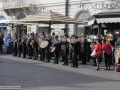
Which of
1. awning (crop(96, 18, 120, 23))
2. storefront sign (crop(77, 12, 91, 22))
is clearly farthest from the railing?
awning (crop(96, 18, 120, 23))

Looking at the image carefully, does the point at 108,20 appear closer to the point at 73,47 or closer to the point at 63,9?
the point at 73,47

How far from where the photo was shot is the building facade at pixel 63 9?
84.5 ft

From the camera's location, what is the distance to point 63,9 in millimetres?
28969

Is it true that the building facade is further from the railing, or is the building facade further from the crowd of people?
A: the crowd of people

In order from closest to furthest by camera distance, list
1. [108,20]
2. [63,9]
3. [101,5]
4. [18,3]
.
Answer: [108,20]
[101,5]
[63,9]
[18,3]

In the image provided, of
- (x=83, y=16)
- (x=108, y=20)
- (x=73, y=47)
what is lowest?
(x=73, y=47)

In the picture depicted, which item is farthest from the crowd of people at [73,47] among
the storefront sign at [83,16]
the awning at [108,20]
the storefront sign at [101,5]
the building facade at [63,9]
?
the storefront sign at [83,16]

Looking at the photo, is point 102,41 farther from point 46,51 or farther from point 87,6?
point 87,6

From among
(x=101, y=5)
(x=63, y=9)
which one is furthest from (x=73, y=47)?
(x=63, y=9)

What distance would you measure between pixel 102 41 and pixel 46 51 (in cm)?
444

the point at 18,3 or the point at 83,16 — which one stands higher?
the point at 18,3

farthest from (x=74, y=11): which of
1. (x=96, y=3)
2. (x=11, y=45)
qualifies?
(x=11, y=45)

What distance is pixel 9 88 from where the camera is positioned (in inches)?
323

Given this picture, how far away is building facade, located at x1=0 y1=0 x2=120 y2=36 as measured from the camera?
2575 centimetres
